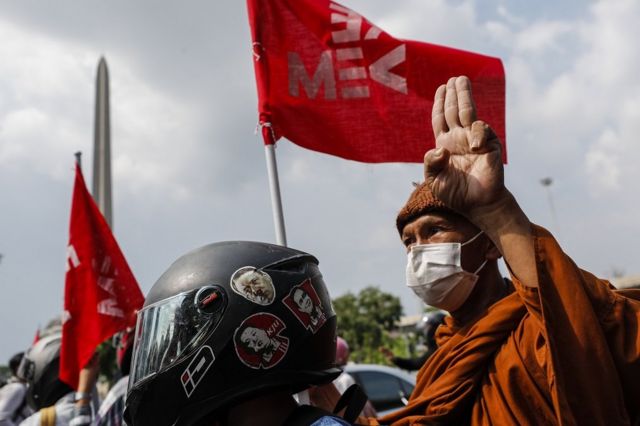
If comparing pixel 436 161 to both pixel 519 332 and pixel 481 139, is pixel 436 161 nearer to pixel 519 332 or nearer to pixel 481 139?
pixel 481 139

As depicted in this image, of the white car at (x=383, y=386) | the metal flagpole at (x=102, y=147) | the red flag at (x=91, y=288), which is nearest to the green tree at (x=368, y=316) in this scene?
the metal flagpole at (x=102, y=147)

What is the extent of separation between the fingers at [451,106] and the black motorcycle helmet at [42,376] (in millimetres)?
4062

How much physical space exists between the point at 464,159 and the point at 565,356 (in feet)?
1.70

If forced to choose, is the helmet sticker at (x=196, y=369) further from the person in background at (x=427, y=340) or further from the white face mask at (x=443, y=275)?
the person in background at (x=427, y=340)

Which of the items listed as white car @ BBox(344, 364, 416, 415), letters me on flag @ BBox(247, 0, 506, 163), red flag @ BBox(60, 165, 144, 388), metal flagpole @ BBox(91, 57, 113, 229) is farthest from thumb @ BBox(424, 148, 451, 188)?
metal flagpole @ BBox(91, 57, 113, 229)

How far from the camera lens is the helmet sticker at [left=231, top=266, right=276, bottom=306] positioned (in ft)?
6.04

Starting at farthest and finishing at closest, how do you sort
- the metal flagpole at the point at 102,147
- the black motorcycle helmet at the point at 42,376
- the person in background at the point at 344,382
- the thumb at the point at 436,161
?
the metal flagpole at the point at 102,147 → the black motorcycle helmet at the point at 42,376 → the person in background at the point at 344,382 → the thumb at the point at 436,161

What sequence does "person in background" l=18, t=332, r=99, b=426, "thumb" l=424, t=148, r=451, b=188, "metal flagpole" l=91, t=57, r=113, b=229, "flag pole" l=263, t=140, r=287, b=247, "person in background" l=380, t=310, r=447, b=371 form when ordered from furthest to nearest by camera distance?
"metal flagpole" l=91, t=57, r=113, b=229
"person in background" l=380, t=310, r=447, b=371
"person in background" l=18, t=332, r=99, b=426
"flag pole" l=263, t=140, r=287, b=247
"thumb" l=424, t=148, r=451, b=188

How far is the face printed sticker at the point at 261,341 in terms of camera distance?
1.78 meters

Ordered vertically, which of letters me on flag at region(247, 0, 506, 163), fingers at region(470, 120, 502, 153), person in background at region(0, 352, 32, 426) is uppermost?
letters me on flag at region(247, 0, 506, 163)

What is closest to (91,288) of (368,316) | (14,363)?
(14,363)

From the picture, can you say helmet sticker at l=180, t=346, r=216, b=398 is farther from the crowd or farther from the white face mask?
the white face mask

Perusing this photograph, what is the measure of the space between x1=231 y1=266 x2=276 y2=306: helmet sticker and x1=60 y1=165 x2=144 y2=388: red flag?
10.4ft

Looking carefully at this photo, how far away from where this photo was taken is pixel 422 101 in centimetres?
407
